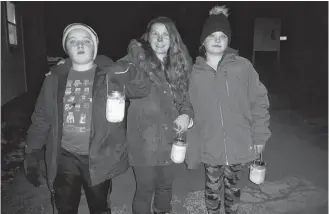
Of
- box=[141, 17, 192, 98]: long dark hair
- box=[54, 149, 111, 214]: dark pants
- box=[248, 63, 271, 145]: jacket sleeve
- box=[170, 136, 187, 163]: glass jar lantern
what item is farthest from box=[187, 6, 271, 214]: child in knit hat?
box=[54, 149, 111, 214]: dark pants

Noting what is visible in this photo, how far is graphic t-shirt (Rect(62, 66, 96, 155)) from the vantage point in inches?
82.0

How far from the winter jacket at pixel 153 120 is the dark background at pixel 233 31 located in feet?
20.3

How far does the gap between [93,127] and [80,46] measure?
1.85 ft

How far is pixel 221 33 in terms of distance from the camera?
7.87 feet

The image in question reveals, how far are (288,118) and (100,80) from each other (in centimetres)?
592

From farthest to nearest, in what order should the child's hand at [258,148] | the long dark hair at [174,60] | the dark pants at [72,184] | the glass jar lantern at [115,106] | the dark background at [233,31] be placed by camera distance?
the dark background at [233,31] → the child's hand at [258,148] → the long dark hair at [174,60] → the dark pants at [72,184] → the glass jar lantern at [115,106]

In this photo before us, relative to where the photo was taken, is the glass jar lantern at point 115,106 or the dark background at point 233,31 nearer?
the glass jar lantern at point 115,106

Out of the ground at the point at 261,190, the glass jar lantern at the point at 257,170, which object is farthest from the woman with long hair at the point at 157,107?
the glass jar lantern at the point at 257,170

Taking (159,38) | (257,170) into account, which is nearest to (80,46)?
(159,38)

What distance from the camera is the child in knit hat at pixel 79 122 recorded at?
6.84 feet

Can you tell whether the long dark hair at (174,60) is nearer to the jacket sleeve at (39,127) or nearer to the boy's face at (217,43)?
the boy's face at (217,43)

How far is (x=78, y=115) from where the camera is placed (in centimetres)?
208

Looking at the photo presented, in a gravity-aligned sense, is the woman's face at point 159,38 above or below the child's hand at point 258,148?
above

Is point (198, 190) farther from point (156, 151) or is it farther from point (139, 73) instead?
point (139, 73)
